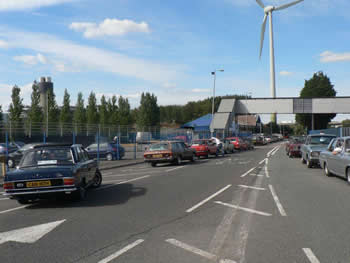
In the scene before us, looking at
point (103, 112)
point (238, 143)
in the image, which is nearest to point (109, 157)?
point (238, 143)

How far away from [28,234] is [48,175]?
94.6 inches

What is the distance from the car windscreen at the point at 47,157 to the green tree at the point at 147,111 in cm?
9229

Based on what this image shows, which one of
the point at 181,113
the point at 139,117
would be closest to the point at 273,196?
the point at 139,117

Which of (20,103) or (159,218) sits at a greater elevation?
(20,103)

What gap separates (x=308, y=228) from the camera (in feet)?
20.4

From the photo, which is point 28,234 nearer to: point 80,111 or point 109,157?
point 109,157

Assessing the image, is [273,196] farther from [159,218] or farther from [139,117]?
[139,117]

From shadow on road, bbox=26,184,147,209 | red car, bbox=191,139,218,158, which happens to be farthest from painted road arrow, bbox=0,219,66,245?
red car, bbox=191,139,218,158

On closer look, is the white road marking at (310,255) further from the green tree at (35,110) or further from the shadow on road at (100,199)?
the green tree at (35,110)

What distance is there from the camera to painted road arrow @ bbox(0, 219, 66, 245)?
18.8 ft

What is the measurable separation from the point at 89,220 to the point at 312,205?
199 inches

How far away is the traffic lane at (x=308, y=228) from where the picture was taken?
16.3ft

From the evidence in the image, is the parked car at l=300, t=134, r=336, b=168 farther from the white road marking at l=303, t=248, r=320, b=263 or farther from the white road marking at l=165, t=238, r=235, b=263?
the white road marking at l=165, t=238, r=235, b=263

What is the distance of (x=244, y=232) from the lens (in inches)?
237
